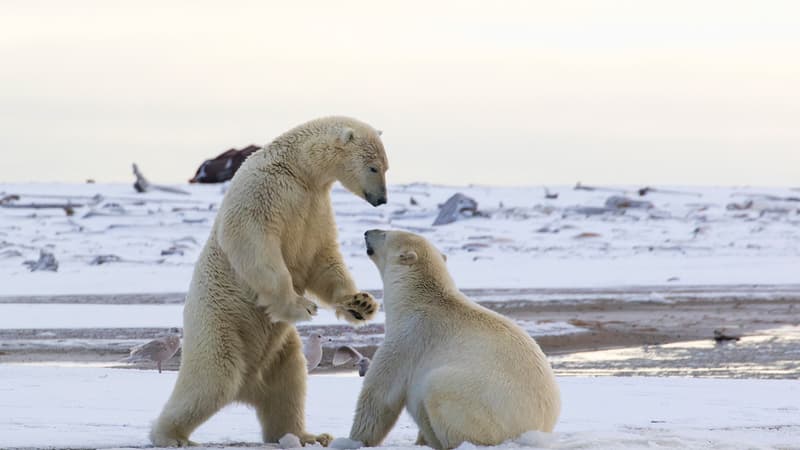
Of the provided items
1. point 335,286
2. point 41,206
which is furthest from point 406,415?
point 41,206

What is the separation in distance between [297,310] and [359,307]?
1.03ft

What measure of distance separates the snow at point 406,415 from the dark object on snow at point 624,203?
1858cm

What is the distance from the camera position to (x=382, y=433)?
5.62 meters

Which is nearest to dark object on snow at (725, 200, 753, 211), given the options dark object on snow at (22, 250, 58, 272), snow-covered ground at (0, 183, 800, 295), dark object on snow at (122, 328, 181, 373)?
snow-covered ground at (0, 183, 800, 295)

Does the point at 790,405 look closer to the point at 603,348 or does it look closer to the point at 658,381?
the point at 658,381

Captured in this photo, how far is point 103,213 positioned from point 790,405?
1803cm

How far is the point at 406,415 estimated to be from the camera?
7.36m

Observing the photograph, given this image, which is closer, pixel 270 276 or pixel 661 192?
pixel 270 276

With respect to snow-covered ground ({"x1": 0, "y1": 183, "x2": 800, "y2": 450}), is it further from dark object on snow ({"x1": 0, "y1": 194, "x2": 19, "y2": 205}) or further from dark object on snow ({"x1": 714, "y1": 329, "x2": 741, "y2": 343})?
dark object on snow ({"x1": 714, "y1": 329, "x2": 741, "y2": 343})

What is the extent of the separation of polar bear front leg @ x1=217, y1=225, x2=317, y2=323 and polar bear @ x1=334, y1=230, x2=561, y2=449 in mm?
426

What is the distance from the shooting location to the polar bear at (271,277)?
594 cm

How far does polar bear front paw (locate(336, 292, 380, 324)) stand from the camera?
236 inches

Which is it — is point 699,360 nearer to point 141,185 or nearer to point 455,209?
point 455,209

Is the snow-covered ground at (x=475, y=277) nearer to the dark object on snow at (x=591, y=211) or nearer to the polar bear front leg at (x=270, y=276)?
the dark object on snow at (x=591, y=211)
